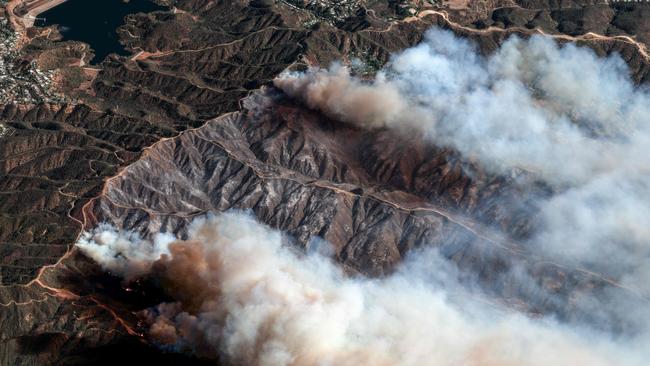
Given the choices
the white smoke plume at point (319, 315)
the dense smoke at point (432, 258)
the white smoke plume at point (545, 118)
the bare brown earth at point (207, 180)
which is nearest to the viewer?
the white smoke plume at point (319, 315)

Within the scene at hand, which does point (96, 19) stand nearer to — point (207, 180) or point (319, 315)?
point (207, 180)

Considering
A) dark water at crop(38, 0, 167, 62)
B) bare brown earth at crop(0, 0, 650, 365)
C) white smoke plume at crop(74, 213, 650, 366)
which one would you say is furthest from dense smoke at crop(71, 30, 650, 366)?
dark water at crop(38, 0, 167, 62)

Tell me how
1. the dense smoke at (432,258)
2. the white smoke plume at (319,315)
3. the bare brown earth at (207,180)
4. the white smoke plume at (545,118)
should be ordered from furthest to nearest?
1. the white smoke plume at (545,118)
2. the bare brown earth at (207,180)
3. the dense smoke at (432,258)
4. the white smoke plume at (319,315)

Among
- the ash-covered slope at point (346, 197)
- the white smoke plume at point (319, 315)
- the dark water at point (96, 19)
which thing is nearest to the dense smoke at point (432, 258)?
the white smoke plume at point (319, 315)

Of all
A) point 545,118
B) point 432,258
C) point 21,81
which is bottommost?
point 21,81

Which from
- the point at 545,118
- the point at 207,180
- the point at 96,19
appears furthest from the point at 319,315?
the point at 96,19

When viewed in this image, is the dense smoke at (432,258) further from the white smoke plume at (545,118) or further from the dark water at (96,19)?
the dark water at (96,19)

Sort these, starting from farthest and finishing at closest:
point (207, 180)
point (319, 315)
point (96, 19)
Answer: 1. point (96, 19)
2. point (207, 180)
3. point (319, 315)

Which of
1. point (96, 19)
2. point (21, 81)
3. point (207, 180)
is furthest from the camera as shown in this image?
point (96, 19)
